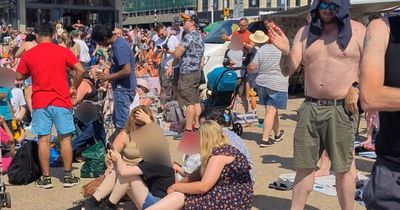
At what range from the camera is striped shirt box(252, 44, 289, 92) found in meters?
8.27

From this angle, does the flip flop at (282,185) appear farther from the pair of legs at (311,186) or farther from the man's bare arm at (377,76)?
the man's bare arm at (377,76)

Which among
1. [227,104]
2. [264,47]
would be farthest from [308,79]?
[227,104]

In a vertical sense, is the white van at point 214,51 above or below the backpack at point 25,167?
above

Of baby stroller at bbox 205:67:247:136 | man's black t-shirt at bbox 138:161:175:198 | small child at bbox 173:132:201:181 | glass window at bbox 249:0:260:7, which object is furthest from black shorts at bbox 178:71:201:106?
glass window at bbox 249:0:260:7

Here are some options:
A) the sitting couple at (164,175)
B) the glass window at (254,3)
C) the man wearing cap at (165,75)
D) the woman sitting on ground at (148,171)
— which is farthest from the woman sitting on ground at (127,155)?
the glass window at (254,3)

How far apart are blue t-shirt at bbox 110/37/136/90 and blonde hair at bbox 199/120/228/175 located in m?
2.59

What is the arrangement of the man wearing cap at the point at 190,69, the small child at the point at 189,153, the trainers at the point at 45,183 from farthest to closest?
the man wearing cap at the point at 190,69, the trainers at the point at 45,183, the small child at the point at 189,153

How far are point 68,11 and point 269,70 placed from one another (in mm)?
38974

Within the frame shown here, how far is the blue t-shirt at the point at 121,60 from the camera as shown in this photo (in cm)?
670

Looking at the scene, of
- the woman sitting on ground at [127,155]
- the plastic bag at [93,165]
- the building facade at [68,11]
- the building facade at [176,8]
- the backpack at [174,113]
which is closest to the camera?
the woman sitting on ground at [127,155]

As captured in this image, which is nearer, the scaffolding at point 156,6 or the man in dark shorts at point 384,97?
the man in dark shorts at point 384,97

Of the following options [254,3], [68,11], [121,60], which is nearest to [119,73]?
[121,60]

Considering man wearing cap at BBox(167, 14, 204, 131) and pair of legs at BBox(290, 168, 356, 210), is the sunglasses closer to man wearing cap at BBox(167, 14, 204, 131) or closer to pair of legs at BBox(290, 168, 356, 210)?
pair of legs at BBox(290, 168, 356, 210)

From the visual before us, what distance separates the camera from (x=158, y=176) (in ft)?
16.4
